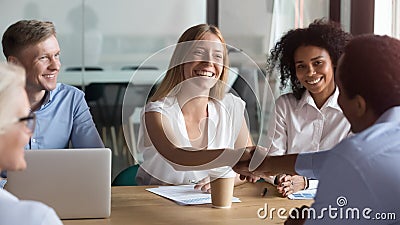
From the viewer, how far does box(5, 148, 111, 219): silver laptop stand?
2016 millimetres

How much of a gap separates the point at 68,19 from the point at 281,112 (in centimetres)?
173

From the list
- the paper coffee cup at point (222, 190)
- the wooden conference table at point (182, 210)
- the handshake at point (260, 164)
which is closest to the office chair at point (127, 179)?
the wooden conference table at point (182, 210)

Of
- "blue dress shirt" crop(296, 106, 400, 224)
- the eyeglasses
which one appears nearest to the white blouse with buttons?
"blue dress shirt" crop(296, 106, 400, 224)

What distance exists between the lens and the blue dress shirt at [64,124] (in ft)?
9.40

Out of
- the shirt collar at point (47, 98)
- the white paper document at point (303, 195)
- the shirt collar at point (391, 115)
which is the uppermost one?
the shirt collar at point (391, 115)

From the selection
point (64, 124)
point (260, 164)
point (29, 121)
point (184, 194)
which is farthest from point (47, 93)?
point (29, 121)

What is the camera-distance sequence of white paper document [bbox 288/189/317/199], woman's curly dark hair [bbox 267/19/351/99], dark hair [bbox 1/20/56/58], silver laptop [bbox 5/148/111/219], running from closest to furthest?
silver laptop [bbox 5/148/111/219]
white paper document [bbox 288/189/317/199]
dark hair [bbox 1/20/56/58]
woman's curly dark hair [bbox 267/19/351/99]

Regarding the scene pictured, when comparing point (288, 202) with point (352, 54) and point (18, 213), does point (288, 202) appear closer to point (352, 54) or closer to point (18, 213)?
point (352, 54)

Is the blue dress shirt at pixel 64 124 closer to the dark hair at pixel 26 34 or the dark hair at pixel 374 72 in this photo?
the dark hair at pixel 26 34

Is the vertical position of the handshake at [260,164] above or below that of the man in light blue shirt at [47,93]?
below

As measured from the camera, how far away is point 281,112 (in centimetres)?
315

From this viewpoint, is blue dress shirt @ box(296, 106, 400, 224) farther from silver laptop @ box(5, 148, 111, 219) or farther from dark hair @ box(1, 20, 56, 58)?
dark hair @ box(1, 20, 56, 58)

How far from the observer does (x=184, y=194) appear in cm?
240

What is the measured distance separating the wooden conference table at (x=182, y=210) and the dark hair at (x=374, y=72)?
1.93 feet
